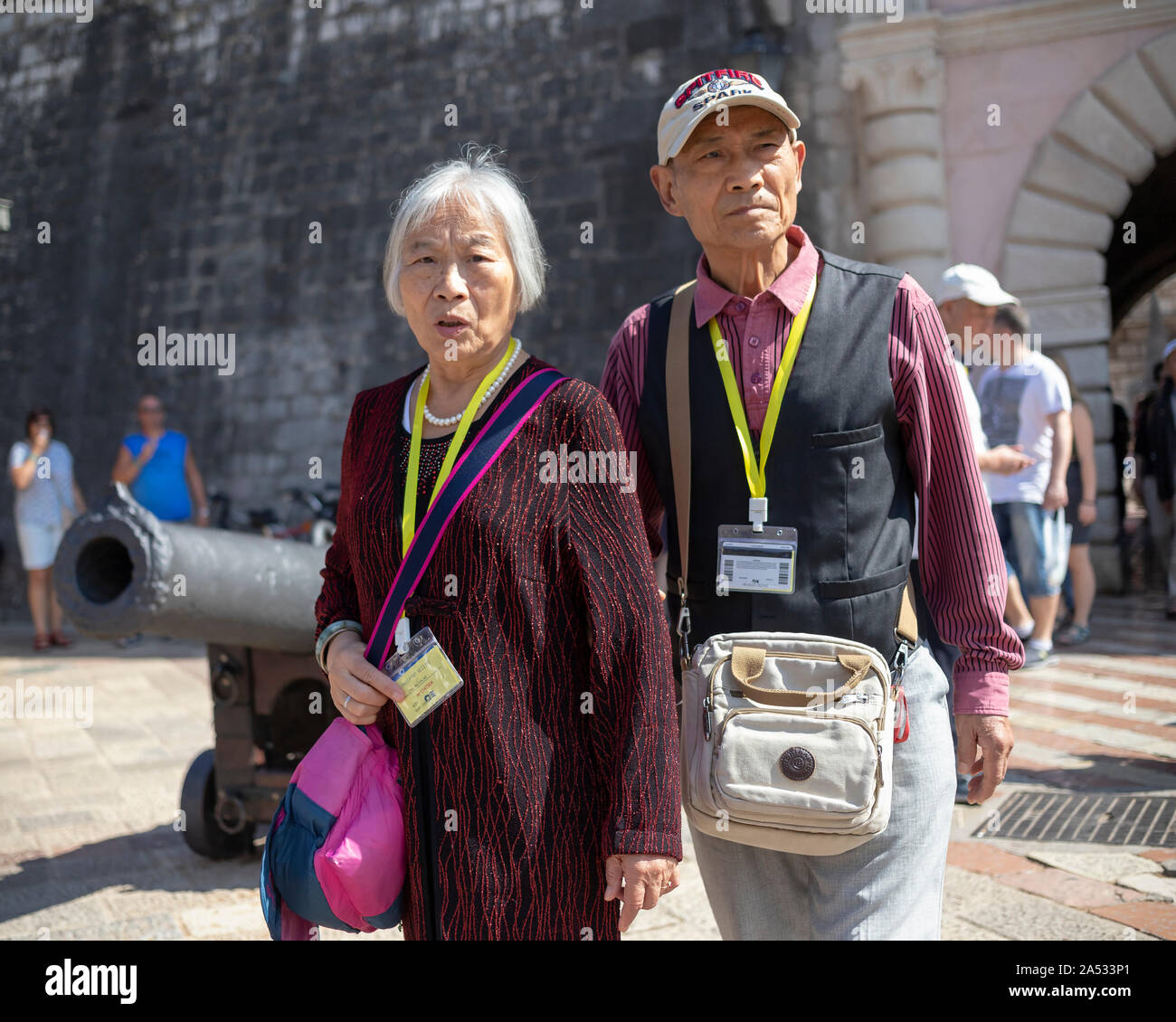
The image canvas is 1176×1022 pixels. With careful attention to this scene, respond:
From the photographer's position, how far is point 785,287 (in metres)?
1.93

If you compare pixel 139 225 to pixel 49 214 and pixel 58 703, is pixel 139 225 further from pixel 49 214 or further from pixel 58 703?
pixel 58 703

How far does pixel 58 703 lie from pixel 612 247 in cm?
612

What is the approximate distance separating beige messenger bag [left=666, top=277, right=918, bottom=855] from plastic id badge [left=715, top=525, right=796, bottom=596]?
79 mm

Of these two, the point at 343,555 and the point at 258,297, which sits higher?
the point at 258,297

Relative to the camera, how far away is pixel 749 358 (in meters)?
1.93

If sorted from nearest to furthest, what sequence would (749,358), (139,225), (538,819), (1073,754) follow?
(538,819) → (749,358) → (1073,754) → (139,225)

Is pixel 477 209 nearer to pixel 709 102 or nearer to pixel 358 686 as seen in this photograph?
pixel 709 102

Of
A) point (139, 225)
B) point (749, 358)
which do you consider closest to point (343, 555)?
point (749, 358)

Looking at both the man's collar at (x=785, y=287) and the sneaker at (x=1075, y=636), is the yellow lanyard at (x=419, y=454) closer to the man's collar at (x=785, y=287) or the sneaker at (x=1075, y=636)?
the man's collar at (x=785, y=287)

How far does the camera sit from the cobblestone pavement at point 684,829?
3256 millimetres

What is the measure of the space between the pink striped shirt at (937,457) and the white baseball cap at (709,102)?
25 centimetres

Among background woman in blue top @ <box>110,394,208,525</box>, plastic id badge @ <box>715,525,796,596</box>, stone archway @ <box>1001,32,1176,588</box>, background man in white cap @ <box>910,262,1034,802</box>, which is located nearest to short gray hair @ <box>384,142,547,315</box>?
plastic id badge @ <box>715,525,796,596</box>

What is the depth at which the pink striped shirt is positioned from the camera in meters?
1.87

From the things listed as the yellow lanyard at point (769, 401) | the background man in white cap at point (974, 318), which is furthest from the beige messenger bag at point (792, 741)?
the background man in white cap at point (974, 318)
